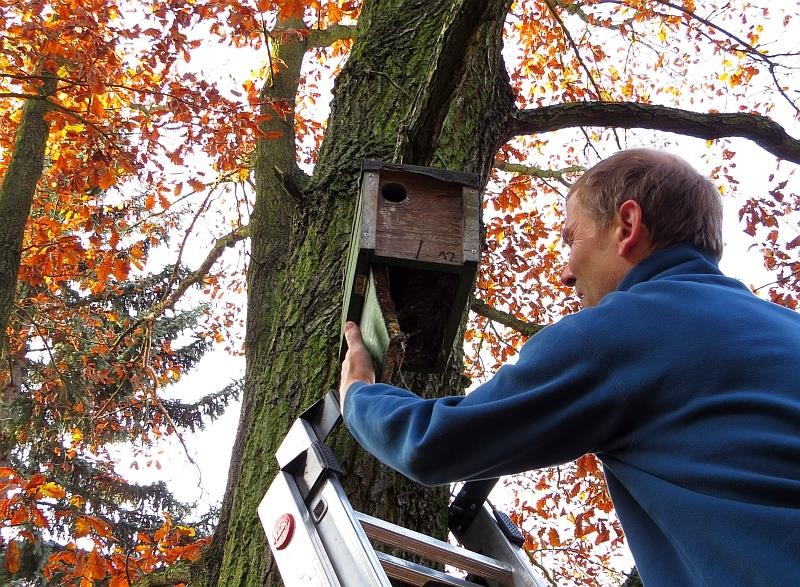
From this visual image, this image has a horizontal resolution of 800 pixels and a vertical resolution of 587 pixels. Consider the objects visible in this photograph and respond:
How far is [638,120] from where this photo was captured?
3447 millimetres

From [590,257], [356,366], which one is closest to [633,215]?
[590,257]

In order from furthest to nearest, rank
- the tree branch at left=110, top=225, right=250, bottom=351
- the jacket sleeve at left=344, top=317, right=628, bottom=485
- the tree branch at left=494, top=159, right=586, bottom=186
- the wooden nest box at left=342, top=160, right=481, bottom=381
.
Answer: the tree branch at left=494, top=159, right=586, bottom=186, the tree branch at left=110, top=225, right=250, bottom=351, the wooden nest box at left=342, top=160, right=481, bottom=381, the jacket sleeve at left=344, top=317, right=628, bottom=485

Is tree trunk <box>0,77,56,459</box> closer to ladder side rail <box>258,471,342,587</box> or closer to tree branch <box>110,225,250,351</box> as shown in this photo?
tree branch <box>110,225,250,351</box>

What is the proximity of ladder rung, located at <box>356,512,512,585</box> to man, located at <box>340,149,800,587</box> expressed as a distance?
51cm

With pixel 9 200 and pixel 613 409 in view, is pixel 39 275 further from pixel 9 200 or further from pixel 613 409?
pixel 613 409

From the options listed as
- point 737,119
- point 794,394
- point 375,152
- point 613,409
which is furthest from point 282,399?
point 737,119

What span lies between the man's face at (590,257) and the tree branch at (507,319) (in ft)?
6.50

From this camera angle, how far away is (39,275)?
6.33 metres

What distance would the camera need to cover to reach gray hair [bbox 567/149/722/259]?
5.25 ft

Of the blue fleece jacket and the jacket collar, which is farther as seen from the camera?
the jacket collar

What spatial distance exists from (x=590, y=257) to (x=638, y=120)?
80.9 inches

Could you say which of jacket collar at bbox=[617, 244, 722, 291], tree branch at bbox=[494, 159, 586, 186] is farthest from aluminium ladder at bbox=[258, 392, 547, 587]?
tree branch at bbox=[494, 159, 586, 186]

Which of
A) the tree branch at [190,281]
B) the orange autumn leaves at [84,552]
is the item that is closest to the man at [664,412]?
the orange autumn leaves at [84,552]

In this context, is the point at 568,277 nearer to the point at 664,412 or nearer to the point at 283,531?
the point at 664,412
